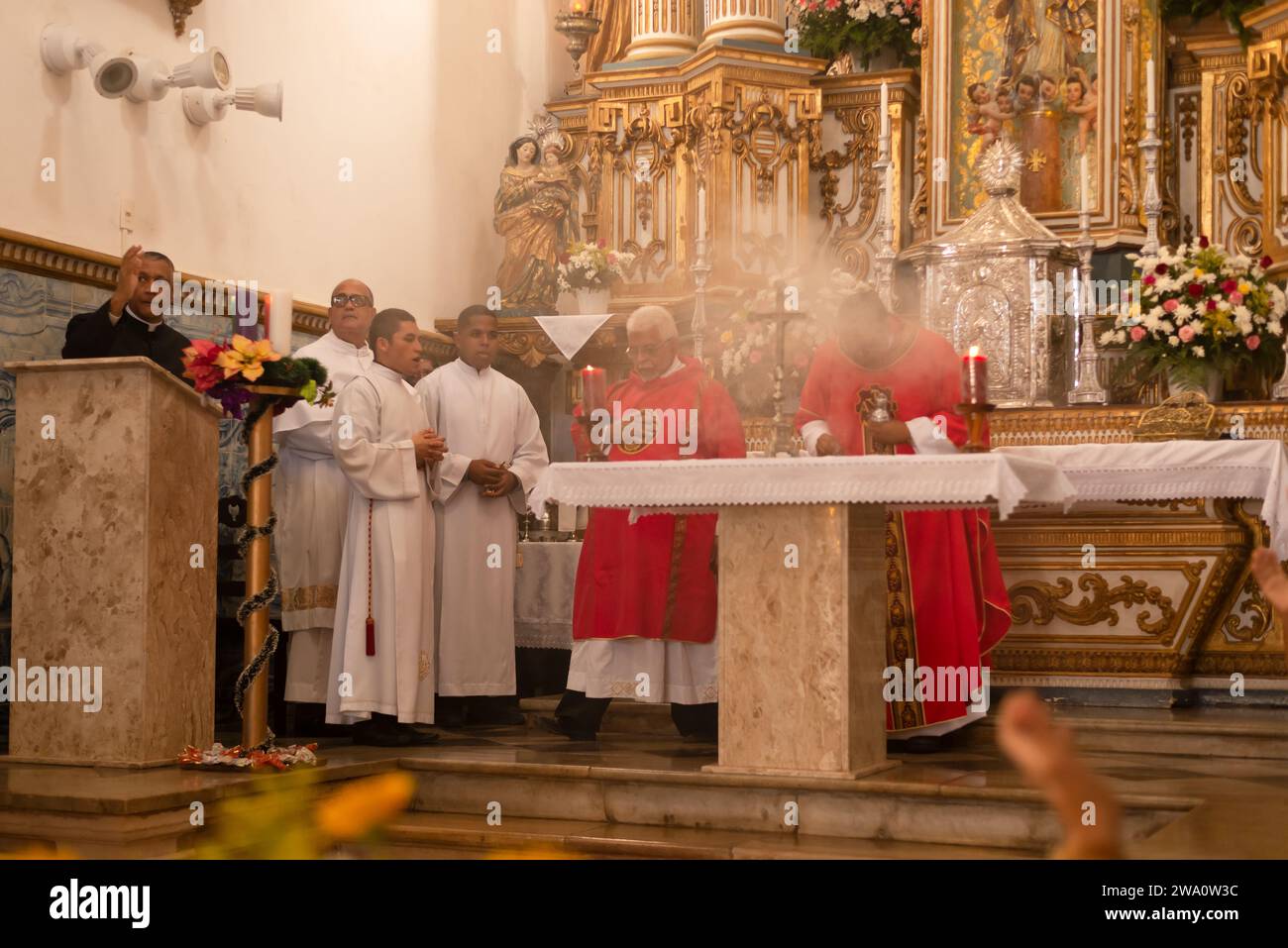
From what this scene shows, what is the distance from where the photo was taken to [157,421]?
16.9 ft

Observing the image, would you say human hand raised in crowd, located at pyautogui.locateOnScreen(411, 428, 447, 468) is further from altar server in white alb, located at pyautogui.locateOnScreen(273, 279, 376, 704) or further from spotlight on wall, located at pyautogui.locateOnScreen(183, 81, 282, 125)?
spotlight on wall, located at pyautogui.locateOnScreen(183, 81, 282, 125)

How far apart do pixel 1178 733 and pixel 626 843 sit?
2.39 metres

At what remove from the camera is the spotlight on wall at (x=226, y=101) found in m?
7.09

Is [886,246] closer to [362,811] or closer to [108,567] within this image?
[108,567]

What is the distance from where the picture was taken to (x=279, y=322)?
562 cm

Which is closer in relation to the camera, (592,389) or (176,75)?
(592,389)

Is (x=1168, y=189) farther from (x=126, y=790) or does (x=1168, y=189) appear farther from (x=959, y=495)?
(x=126, y=790)

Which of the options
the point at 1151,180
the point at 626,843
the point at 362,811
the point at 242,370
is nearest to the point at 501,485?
the point at 242,370

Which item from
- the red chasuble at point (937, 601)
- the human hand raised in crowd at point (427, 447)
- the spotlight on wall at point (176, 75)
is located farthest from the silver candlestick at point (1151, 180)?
the spotlight on wall at point (176, 75)

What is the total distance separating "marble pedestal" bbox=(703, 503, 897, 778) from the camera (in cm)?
455

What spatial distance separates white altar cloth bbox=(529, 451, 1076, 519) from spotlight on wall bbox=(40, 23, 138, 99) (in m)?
2.88

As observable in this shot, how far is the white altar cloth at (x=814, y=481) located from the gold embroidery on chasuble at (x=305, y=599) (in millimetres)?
1514

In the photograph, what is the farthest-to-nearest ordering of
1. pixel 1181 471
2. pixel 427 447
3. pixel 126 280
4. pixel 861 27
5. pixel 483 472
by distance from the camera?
1. pixel 861 27
2. pixel 483 472
3. pixel 1181 471
4. pixel 427 447
5. pixel 126 280

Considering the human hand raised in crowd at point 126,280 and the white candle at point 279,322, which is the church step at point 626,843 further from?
the human hand raised in crowd at point 126,280
